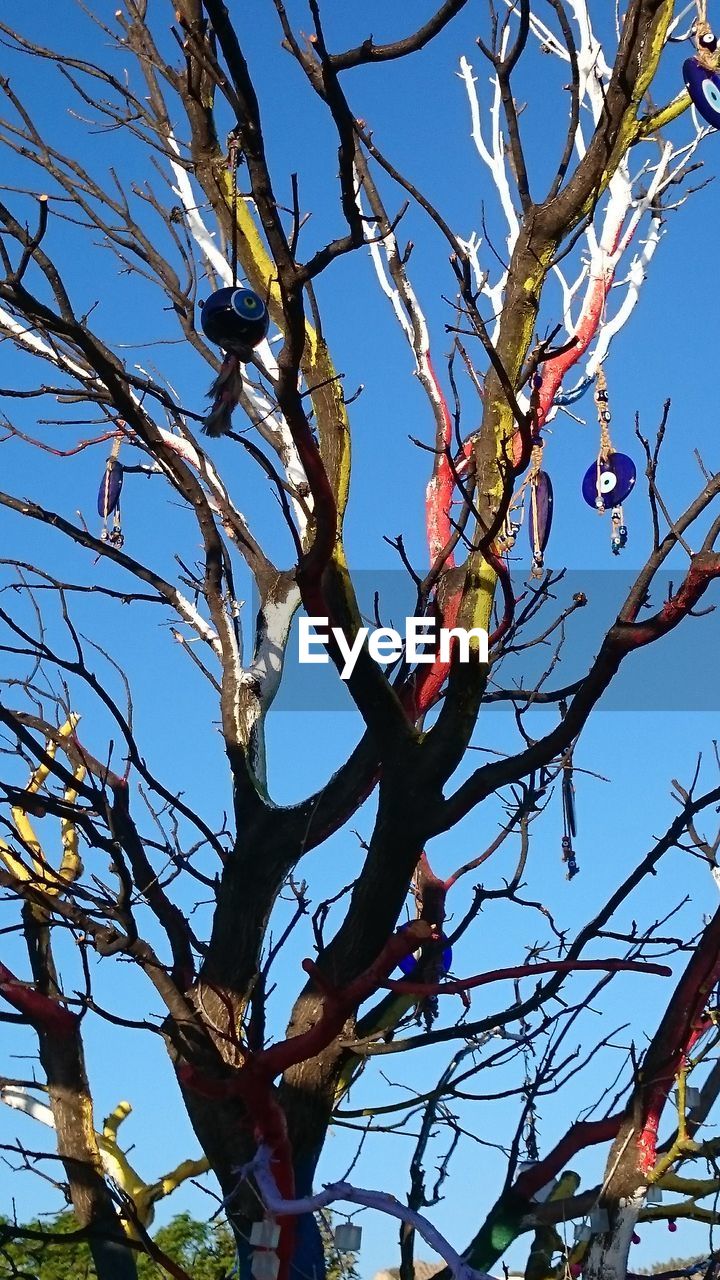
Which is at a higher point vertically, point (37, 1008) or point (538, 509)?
point (538, 509)

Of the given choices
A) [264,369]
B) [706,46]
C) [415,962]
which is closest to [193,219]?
[264,369]

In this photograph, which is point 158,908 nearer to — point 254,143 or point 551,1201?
point 551,1201

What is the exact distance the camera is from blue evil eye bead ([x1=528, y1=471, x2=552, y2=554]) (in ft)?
15.5

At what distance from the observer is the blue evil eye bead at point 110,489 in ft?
16.7

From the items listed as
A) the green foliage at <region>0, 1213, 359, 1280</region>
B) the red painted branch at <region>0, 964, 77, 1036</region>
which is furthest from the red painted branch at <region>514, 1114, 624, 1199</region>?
the green foliage at <region>0, 1213, 359, 1280</region>

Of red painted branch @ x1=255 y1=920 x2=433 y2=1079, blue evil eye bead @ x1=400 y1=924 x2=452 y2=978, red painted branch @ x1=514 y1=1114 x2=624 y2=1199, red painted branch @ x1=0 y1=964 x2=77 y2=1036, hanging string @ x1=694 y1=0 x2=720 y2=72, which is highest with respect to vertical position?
hanging string @ x1=694 y1=0 x2=720 y2=72

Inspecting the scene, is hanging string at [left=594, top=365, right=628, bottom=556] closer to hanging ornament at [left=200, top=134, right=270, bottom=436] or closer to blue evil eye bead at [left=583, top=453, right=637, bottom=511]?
blue evil eye bead at [left=583, top=453, right=637, bottom=511]

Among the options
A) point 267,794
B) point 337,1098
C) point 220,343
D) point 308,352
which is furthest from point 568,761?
point 220,343

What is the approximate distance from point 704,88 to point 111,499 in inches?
98.4

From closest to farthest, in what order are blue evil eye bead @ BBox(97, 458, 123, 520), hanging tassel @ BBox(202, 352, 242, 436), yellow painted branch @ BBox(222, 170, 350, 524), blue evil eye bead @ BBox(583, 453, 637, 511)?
hanging tassel @ BBox(202, 352, 242, 436)
yellow painted branch @ BBox(222, 170, 350, 524)
blue evil eye bead @ BBox(583, 453, 637, 511)
blue evil eye bead @ BBox(97, 458, 123, 520)

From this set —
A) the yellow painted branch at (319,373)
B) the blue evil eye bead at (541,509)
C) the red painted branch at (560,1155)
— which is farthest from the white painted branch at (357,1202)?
the blue evil eye bead at (541,509)

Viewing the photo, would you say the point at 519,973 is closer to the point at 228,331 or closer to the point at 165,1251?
the point at 228,331

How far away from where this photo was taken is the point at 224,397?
145 inches

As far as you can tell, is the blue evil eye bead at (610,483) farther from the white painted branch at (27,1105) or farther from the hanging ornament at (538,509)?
the white painted branch at (27,1105)
